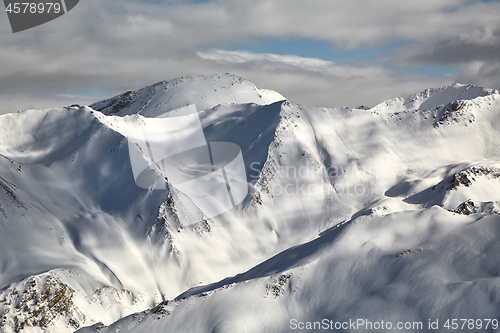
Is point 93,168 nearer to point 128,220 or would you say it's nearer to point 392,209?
point 128,220

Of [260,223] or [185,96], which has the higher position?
[185,96]

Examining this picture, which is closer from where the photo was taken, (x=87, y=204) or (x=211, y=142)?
(x=87, y=204)

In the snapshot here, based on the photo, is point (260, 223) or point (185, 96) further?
point (185, 96)

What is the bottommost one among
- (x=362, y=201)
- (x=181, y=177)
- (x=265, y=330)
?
(x=362, y=201)

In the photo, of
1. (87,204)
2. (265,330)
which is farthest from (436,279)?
(87,204)

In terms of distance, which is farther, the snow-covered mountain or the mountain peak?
the mountain peak

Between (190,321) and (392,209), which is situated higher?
(190,321)

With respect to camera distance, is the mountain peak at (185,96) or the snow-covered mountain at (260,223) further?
the mountain peak at (185,96)

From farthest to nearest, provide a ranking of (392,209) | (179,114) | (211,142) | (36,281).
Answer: (179,114) < (211,142) < (392,209) < (36,281)
